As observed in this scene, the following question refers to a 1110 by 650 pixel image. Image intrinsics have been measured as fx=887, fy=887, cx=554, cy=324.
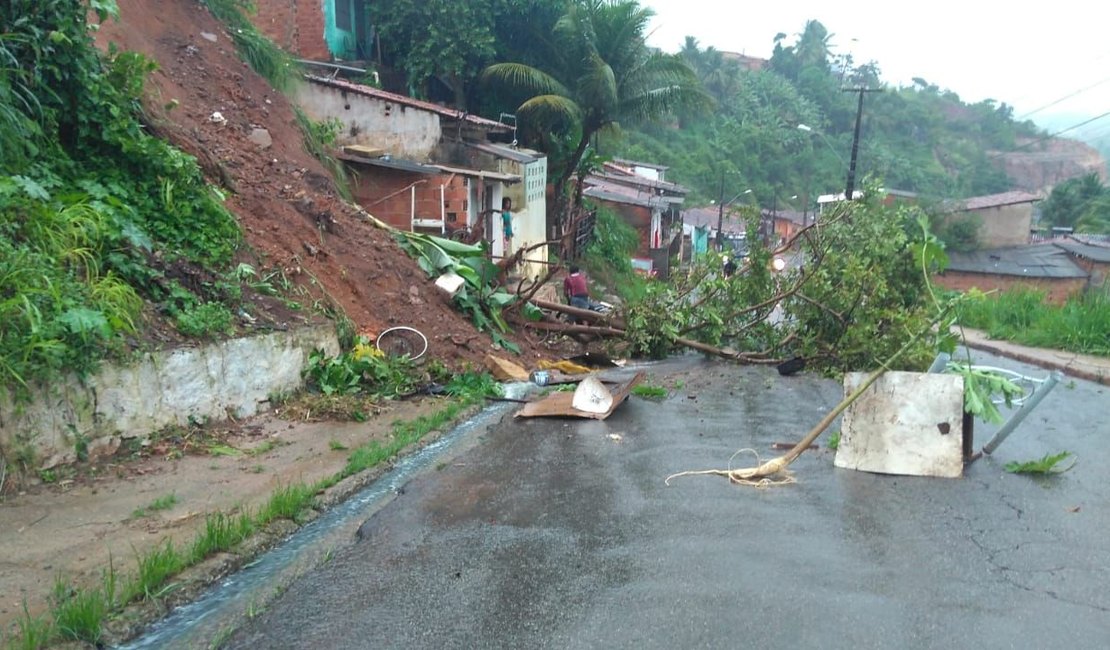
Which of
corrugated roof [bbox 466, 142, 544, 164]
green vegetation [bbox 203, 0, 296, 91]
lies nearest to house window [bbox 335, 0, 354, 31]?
corrugated roof [bbox 466, 142, 544, 164]

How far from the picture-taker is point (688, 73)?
985 inches

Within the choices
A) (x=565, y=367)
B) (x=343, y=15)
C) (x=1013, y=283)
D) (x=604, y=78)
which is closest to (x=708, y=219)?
(x=1013, y=283)

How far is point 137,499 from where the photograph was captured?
648 centimetres

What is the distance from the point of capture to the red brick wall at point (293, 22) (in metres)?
22.4

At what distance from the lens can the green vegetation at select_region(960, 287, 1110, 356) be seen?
1816 cm

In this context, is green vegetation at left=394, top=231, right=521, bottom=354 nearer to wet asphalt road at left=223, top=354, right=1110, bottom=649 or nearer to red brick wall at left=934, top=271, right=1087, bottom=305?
wet asphalt road at left=223, top=354, right=1110, bottom=649

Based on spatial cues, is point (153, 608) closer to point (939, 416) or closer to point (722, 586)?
point (722, 586)

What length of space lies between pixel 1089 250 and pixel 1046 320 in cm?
1265

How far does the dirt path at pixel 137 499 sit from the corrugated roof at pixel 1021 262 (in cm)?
2565

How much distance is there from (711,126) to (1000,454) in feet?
194

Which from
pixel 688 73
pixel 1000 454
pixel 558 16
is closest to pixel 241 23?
pixel 558 16

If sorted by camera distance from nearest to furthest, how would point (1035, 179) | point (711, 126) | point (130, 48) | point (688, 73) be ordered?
point (130, 48)
point (688, 73)
point (711, 126)
point (1035, 179)

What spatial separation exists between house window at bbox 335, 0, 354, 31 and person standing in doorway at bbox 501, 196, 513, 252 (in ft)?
23.2

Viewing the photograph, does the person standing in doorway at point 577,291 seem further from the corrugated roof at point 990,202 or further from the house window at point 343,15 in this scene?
the corrugated roof at point 990,202
